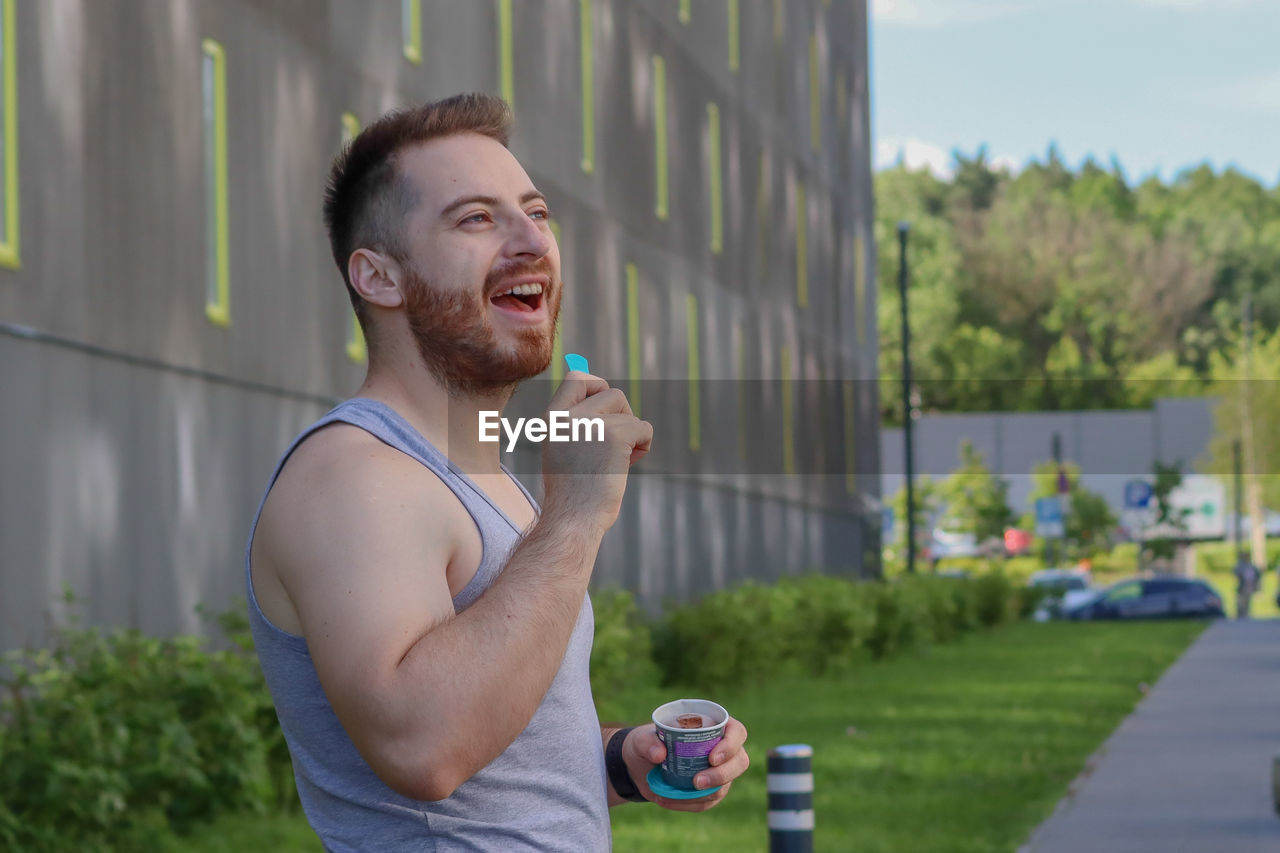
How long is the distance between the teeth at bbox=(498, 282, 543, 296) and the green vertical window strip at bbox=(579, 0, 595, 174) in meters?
20.7

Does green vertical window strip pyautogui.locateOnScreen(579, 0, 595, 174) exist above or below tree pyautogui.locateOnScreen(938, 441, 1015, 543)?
above

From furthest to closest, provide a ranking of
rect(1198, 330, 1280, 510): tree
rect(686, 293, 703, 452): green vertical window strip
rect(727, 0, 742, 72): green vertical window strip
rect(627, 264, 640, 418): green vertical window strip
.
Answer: rect(1198, 330, 1280, 510): tree < rect(727, 0, 742, 72): green vertical window strip < rect(686, 293, 703, 452): green vertical window strip < rect(627, 264, 640, 418): green vertical window strip

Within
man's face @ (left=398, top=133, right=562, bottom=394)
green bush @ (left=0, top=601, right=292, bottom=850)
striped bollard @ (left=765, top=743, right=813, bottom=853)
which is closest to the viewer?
man's face @ (left=398, top=133, right=562, bottom=394)

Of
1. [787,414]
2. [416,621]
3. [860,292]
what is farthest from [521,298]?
[860,292]

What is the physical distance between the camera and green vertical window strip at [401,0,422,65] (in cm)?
1728

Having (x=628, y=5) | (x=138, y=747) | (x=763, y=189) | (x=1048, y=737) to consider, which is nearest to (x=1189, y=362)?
(x=763, y=189)

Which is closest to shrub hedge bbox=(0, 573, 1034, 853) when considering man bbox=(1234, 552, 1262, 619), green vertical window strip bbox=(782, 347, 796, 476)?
green vertical window strip bbox=(782, 347, 796, 476)

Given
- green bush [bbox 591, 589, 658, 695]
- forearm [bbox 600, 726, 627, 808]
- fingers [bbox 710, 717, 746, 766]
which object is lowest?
green bush [bbox 591, 589, 658, 695]

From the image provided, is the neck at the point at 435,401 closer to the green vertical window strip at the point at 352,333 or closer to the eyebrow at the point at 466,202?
the eyebrow at the point at 466,202

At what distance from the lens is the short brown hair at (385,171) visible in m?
2.46

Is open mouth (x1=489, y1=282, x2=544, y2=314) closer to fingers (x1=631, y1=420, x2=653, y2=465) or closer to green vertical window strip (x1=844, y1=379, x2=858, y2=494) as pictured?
fingers (x1=631, y1=420, x2=653, y2=465)

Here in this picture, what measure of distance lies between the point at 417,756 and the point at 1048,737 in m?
14.1

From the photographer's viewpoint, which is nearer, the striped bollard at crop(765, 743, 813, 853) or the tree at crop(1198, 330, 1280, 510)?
the striped bollard at crop(765, 743, 813, 853)

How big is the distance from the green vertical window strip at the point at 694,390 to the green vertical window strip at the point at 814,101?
34.3 feet
